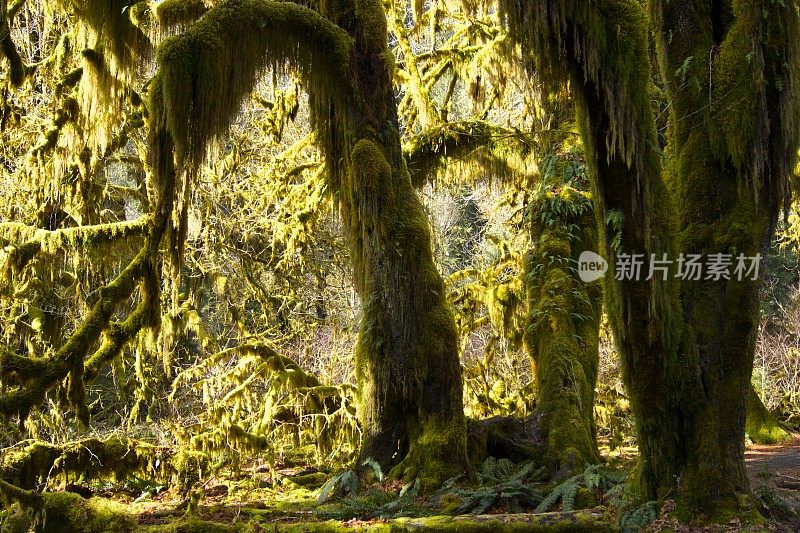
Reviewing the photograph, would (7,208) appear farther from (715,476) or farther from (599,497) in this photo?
(715,476)

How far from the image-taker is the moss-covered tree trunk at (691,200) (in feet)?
16.6

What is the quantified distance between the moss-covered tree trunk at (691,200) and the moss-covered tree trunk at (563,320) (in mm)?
2685

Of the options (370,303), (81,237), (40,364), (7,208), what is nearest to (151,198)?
(81,237)

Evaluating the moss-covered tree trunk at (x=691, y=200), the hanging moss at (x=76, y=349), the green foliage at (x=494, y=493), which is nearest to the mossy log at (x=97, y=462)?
the hanging moss at (x=76, y=349)

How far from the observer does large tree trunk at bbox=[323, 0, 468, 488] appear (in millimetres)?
7309

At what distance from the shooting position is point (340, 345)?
14.1m

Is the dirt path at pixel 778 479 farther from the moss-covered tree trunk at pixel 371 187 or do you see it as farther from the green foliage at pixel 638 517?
the moss-covered tree trunk at pixel 371 187

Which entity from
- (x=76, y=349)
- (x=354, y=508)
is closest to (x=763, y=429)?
(x=354, y=508)

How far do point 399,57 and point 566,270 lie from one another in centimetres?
568

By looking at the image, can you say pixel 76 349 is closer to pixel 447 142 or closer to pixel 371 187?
pixel 371 187

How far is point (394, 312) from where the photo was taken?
750 centimetres

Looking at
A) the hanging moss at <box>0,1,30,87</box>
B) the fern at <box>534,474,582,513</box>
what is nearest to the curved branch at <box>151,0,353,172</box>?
the hanging moss at <box>0,1,30,87</box>

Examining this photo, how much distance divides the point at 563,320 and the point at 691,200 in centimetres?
336

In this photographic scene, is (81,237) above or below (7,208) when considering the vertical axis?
below
